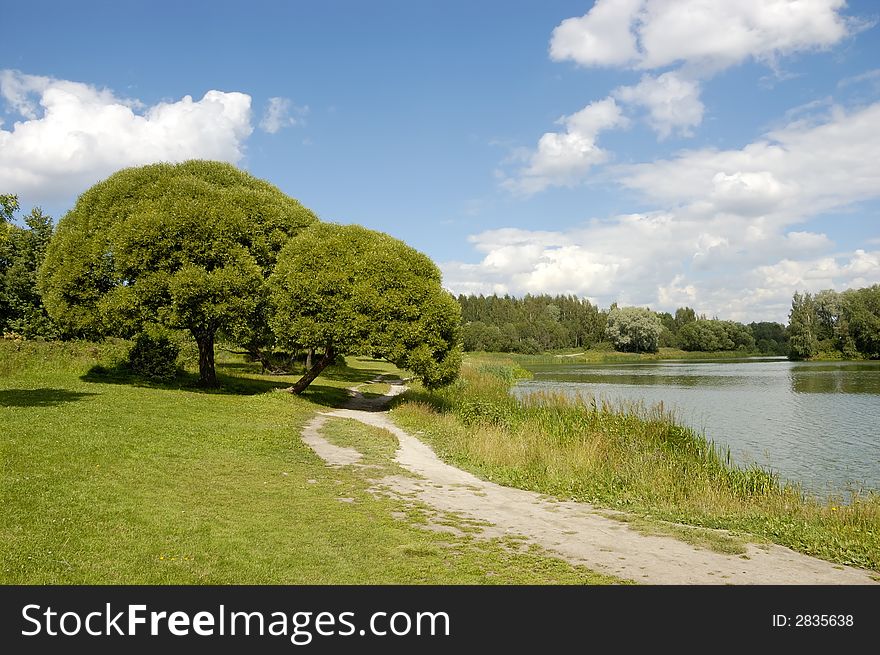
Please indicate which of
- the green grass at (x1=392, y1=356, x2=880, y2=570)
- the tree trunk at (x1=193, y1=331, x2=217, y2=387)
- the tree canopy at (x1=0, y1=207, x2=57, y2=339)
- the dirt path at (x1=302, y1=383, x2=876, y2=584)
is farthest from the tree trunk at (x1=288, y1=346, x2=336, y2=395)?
the tree canopy at (x1=0, y1=207, x2=57, y2=339)

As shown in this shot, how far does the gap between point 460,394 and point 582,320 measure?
5256 inches

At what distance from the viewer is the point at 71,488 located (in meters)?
10.9

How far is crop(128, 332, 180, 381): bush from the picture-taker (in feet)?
103

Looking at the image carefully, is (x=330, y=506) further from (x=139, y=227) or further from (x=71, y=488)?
(x=139, y=227)

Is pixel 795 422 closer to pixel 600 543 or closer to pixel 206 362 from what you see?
pixel 600 543

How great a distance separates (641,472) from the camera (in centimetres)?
1476

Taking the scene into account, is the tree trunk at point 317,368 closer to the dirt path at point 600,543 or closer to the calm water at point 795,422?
the calm water at point 795,422

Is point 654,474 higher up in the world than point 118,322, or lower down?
lower down

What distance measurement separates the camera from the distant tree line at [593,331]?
12962 cm

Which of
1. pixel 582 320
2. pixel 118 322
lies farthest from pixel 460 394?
pixel 582 320

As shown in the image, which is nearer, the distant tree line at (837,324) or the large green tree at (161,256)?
the large green tree at (161,256)

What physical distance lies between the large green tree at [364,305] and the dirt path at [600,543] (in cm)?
1143

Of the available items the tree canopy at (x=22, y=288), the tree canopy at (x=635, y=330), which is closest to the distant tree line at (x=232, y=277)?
the tree canopy at (x=22, y=288)

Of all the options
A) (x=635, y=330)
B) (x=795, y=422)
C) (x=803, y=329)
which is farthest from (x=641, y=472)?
(x=635, y=330)
